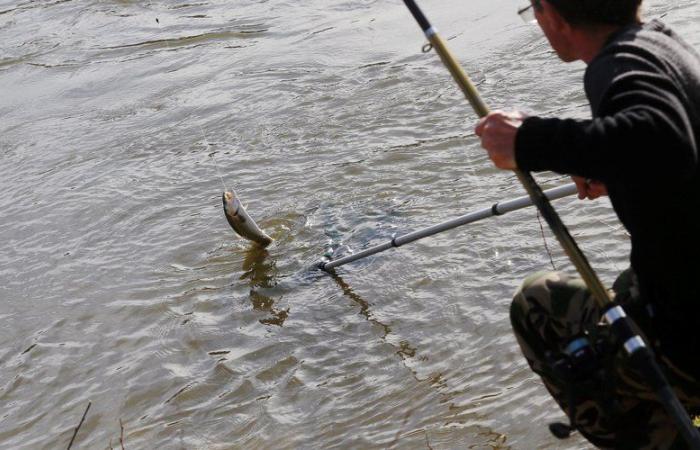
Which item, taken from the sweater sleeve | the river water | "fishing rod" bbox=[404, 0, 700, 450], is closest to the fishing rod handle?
"fishing rod" bbox=[404, 0, 700, 450]

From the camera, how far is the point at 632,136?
2.31 metres

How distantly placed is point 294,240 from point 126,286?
1157 mm

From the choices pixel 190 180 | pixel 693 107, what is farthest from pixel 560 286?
pixel 190 180

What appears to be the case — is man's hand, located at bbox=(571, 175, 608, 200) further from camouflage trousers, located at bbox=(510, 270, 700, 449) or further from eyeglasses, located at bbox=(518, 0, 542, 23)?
eyeglasses, located at bbox=(518, 0, 542, 23)

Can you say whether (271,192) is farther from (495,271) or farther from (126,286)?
(495,271)

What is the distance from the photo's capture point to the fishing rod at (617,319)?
2451 mm

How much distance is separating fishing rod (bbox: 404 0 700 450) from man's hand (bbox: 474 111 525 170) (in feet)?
0.23

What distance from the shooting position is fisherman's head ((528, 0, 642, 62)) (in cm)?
265

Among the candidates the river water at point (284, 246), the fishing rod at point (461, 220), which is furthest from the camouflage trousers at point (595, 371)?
the river water at point (284, 246)

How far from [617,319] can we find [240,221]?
13.7ft

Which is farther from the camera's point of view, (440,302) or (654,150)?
(440,302)

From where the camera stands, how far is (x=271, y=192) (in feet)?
24.8

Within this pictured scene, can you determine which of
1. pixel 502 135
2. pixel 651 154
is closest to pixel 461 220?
pixel 502 135

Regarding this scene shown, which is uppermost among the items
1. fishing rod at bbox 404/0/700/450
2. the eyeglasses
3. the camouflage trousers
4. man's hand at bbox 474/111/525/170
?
the eyeglasses
